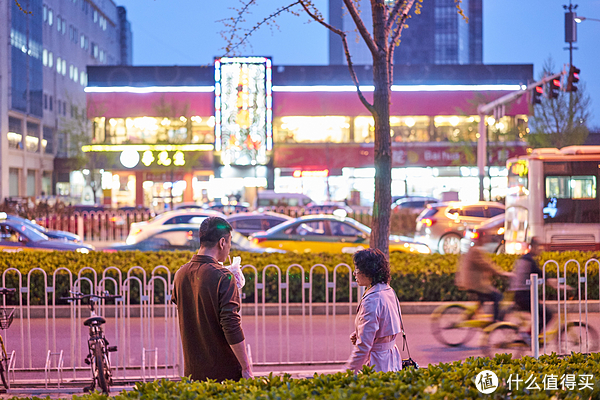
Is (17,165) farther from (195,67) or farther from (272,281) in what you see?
(272,281)

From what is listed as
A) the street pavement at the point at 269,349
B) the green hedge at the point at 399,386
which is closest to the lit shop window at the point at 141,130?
the street pavement at the point at 269,349

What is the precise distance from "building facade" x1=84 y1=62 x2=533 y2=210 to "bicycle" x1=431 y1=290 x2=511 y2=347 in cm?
3763

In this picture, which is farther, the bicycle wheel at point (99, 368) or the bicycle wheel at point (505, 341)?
the bicycle wheel at point (505, 341)

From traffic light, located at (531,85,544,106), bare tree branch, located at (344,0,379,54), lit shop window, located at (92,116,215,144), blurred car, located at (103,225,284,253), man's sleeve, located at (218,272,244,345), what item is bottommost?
blurred car, located at (103,225,284,253)

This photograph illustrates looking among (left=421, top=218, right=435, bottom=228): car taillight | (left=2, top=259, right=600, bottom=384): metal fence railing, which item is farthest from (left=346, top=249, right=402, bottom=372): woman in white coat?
(left=421, top=218, right=435, bottom=228): car taillight

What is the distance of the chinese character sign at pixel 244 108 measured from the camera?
38344mm

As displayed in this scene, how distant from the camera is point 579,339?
779 centimetres

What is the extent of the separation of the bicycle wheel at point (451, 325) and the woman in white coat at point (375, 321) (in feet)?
13.2

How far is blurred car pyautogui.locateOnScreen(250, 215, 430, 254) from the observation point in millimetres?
15617

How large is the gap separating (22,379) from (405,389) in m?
5.59

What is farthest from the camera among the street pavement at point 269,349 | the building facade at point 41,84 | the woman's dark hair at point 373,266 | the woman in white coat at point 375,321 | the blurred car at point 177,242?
the building facade at point 41,84

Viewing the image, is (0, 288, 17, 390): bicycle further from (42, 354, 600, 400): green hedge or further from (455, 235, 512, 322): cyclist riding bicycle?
(455, 235, 512, 322): cyclist riding bicycle

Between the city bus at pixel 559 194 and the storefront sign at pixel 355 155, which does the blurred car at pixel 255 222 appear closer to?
the city bus at pixel 559 194

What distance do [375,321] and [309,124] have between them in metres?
43.3
